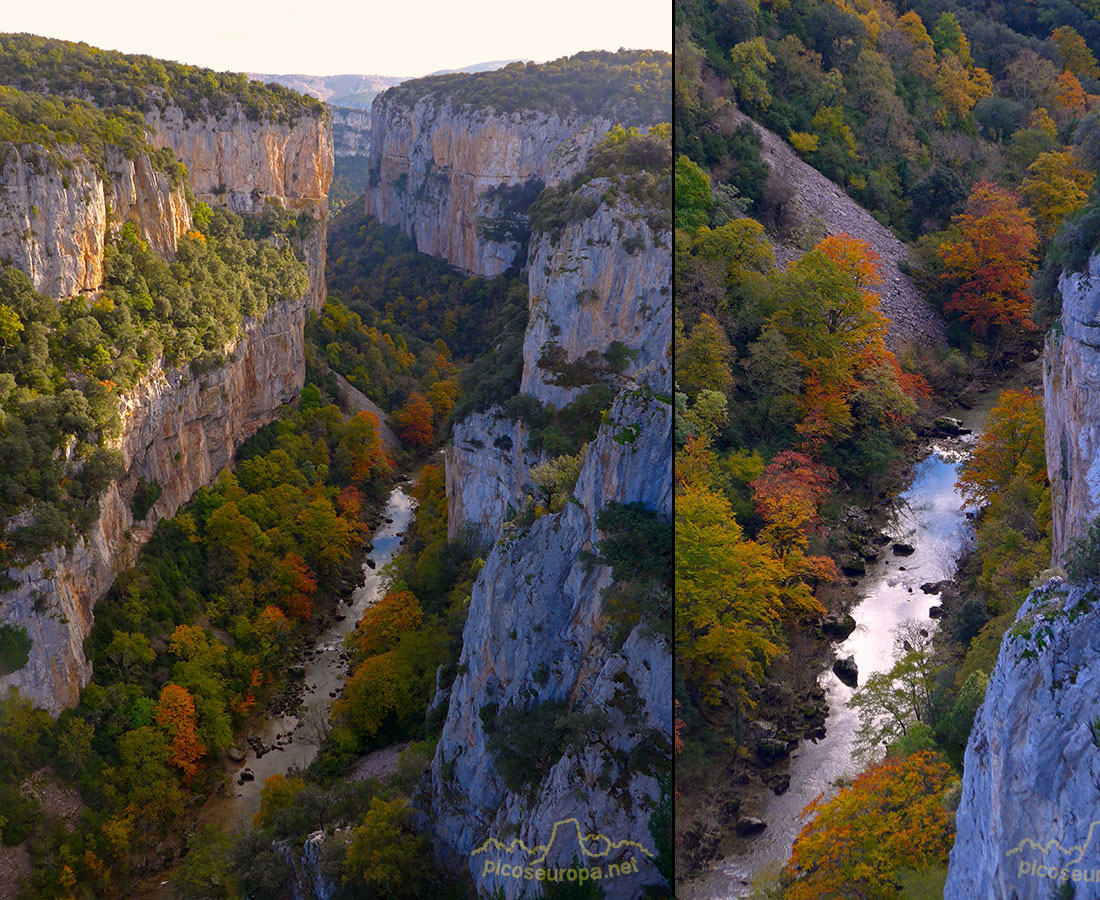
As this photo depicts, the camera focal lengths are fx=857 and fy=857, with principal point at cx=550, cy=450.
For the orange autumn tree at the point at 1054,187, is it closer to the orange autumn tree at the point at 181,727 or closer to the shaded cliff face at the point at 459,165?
the shaded cliff face at the point at 459,165

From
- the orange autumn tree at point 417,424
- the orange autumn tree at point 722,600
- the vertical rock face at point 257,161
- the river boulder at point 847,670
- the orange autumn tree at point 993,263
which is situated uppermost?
the vertical rock face at point 257,161

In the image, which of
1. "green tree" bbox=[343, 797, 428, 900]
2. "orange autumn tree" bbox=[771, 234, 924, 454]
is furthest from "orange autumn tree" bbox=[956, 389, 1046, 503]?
"green tree" bbox=[343, 797, 428, 900]

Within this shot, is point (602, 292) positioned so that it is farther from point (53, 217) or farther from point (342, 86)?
point (342, 86)

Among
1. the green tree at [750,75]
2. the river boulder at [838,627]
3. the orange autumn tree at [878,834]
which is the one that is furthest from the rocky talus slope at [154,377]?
the green tree at [750,75]

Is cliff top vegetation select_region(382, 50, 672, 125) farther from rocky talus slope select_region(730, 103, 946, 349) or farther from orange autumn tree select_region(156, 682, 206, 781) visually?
orange autumn tree select_region(156, 682, 206, 781)

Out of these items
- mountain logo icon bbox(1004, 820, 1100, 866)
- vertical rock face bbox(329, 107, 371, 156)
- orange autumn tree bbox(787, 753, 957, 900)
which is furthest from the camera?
vertical rock face bbox(329, 107, 371, 156)

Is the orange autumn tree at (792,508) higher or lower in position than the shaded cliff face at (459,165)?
lower
